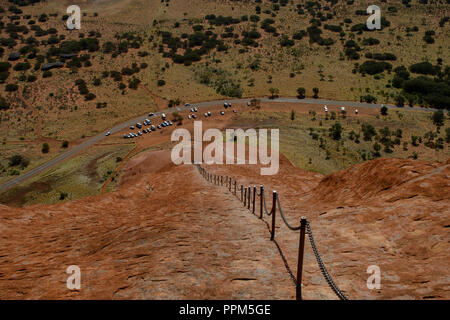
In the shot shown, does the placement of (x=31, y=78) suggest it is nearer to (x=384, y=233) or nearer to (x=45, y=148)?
(x=45, y=148)

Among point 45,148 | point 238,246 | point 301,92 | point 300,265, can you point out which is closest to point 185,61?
point 301,92

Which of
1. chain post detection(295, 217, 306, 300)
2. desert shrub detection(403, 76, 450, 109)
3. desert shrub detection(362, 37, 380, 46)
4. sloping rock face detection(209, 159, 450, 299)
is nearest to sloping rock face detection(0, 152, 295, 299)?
chain post detection(295, 217, 306, 300)

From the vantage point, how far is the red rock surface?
7383 mm

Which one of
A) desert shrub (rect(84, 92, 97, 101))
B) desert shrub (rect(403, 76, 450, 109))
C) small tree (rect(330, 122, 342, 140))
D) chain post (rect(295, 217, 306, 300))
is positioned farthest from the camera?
desert shrub (rect(84, 92, 97, 101))

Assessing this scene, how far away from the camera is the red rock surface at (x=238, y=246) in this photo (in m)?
7.38

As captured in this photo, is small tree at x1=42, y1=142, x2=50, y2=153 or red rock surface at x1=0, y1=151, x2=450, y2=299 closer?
red rock surface at x1=0, y1=151, x2=450, y2=299

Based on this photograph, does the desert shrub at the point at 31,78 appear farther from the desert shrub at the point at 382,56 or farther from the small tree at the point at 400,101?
the desert shrub at the point at 382,56

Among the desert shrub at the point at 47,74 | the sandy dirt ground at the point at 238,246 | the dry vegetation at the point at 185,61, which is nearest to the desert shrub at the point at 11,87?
the dry vegetation at the point at 185,61

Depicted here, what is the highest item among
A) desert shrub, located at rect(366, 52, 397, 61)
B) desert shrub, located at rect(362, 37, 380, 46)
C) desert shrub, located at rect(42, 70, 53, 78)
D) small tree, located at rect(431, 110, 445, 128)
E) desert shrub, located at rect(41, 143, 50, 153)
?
desert shrub, located at rect(362, 37, 380, 46)

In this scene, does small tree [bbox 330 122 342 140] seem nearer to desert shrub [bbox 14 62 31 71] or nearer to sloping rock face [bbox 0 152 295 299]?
sloping rock face [bbox 0 152 295 299]

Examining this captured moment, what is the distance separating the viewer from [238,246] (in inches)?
385

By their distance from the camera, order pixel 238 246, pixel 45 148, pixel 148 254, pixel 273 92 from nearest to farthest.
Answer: pixel 148 254 < pixel 238 246 < pixel 45 148 < pixel 273 92

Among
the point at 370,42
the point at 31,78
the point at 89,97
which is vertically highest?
the point at 370,42

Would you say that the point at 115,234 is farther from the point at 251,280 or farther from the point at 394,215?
the point at 394,215
